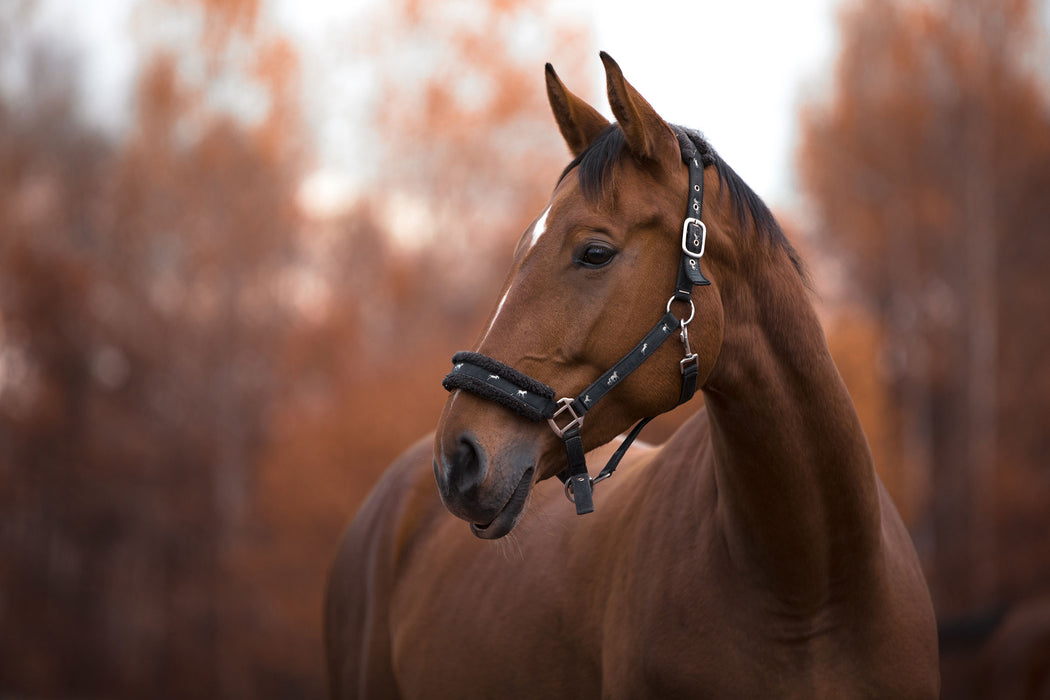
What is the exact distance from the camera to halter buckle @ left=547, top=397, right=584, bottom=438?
2404 millimetres

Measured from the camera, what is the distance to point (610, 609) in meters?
2.99

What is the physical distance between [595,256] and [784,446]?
77 cm

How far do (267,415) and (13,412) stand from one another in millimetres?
5681

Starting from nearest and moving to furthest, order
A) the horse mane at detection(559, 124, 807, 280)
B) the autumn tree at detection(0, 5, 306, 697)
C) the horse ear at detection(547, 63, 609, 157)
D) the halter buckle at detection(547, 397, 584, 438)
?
1. the halter buckle at detection(547, 397, 584, 438)
2. the horse mane at detection(559, 124, 807, 280)
3. the horse ear at detection(547, 63, 609, 157)
4. the autumn tree at detection(0, 5, 306, 697)

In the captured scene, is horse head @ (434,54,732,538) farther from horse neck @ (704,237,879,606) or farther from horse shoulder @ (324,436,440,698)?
horse shoulder @ (324,436,440,698)

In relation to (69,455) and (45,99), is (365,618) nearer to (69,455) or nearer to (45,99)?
(69,455)

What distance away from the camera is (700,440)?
3.13 metres

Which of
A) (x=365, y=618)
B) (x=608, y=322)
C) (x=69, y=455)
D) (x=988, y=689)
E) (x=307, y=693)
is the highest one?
(x=608, y=322)

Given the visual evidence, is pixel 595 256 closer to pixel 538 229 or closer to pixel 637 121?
pixel 538 229

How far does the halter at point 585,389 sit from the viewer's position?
2344mm

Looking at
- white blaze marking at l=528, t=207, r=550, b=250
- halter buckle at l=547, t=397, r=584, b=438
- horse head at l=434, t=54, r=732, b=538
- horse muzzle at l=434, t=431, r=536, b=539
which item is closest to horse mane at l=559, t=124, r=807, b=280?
horse head at l=434, t=54, r=732, b=538

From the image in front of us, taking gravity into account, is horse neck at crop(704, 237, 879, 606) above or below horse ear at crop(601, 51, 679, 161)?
below

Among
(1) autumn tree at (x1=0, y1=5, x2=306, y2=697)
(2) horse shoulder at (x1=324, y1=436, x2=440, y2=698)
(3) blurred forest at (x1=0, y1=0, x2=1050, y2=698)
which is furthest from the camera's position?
(1) autumn tree at (x1=0, y1=5, x2=306, y2=697)

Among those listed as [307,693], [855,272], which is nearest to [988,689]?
[307,693]
